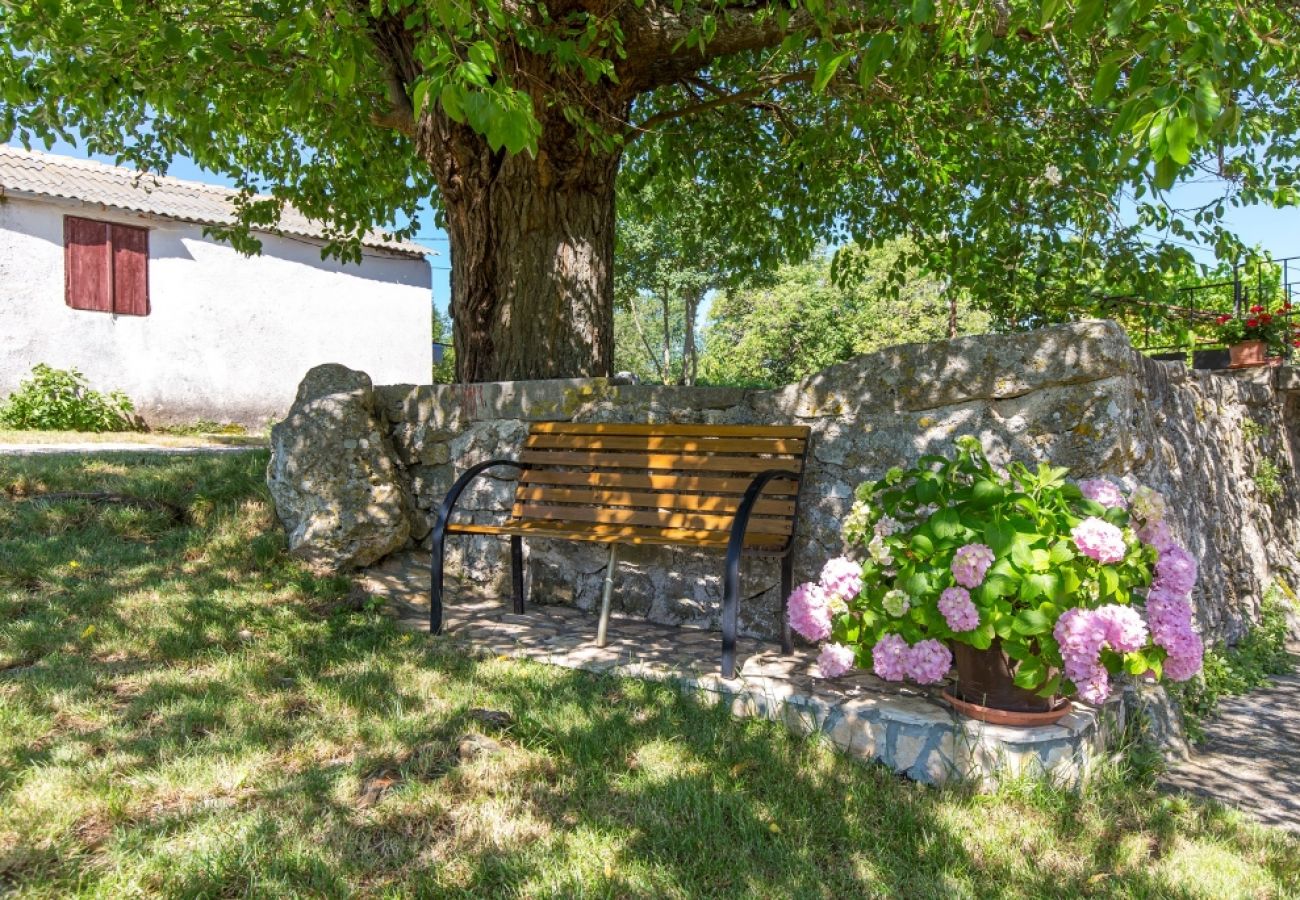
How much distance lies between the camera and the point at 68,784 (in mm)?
2422

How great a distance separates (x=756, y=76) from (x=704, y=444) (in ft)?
11.9

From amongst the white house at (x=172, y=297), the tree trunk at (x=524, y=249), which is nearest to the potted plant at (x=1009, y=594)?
the tree trunk at (x=524, y=249)

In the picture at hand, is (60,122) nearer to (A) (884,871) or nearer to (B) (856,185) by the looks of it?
(B) (856,185)

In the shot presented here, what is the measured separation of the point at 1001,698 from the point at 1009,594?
0.37 m

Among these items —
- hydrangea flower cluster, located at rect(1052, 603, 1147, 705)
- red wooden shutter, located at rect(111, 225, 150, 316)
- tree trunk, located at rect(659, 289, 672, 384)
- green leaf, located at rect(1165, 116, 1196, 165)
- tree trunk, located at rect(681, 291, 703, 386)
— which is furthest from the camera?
tree trunk, located at rect(659, 289, 672, 384)

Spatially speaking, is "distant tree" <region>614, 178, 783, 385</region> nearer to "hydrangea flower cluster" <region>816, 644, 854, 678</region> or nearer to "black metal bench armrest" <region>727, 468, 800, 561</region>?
"black metal bench armrest" <region>727, 468, 800, 561</region>

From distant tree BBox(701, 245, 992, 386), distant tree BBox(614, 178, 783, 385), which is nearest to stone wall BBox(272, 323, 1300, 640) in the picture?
distant tree BBox(614, 178, 783, 385)

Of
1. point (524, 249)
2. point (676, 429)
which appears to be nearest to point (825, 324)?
point (524, 249)

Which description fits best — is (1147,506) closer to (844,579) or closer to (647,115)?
(844,579)

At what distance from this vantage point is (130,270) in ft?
40.3

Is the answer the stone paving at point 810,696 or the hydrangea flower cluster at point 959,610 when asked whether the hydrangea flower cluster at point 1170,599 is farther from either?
the hydrangea flower cluster at point 959,610

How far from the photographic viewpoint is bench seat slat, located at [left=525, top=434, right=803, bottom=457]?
12.6ft

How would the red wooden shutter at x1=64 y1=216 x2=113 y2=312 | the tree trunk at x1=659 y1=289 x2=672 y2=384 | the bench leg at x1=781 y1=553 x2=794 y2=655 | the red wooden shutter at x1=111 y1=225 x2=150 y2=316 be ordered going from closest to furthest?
1. the bench leg at x1=781 y1=553 x2=794 y2=655
2. the red wooden shutter at x1=64 y1=216 x2=113 y2=312
3. the red wooden shutter at x1=111 y1=225 x2=150 y2=316
4. the tree trunk at x1=659 y1=289 x2=672 y2=384

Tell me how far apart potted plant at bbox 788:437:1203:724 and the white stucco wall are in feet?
35.2
